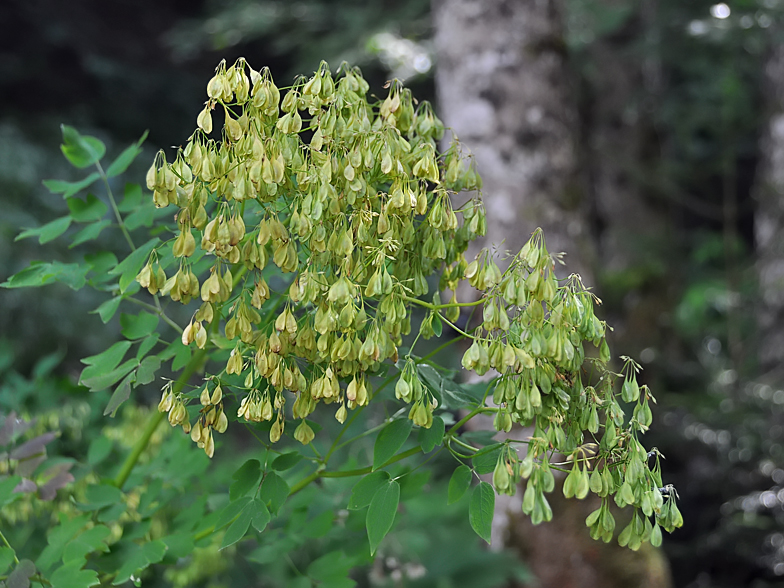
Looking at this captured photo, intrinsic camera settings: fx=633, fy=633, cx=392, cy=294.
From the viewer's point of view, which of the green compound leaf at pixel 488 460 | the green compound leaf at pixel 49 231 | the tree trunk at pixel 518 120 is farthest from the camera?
the tree trunk at pixel 518 120

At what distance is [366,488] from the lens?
2.63ft

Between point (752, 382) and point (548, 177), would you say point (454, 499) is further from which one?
point (752, 382)

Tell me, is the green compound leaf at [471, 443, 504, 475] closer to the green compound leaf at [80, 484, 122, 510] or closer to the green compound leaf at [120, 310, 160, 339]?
the green compound leaf at [120, 310, 160, 339]

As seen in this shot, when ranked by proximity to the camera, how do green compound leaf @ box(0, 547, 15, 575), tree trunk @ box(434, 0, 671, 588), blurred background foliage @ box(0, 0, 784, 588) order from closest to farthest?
green compound leaf @ box(0, 547, 15, 575), tree trunk @ box(434, 0, 671, 588), blurred background foliage @ box(0, 0, 784, 588)

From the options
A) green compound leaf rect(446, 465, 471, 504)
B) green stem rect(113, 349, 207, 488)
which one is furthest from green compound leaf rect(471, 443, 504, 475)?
green stem rect(113, 349, 207, 488)

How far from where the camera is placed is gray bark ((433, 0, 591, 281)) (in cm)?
197

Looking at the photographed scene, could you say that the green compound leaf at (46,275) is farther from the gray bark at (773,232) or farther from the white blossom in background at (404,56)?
the white blossom in background at (404,56)

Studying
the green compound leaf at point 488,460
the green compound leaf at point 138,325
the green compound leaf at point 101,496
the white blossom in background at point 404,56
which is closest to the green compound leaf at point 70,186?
the green compound leaf at point 138,325

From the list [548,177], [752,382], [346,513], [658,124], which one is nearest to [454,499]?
[346,513]

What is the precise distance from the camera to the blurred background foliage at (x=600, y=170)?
2.66m

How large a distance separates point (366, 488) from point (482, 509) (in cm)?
15

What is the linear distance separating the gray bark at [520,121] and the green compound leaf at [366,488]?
1240mm

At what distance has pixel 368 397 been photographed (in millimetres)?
764

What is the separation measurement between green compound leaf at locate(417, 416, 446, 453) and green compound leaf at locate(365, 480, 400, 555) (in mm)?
67
